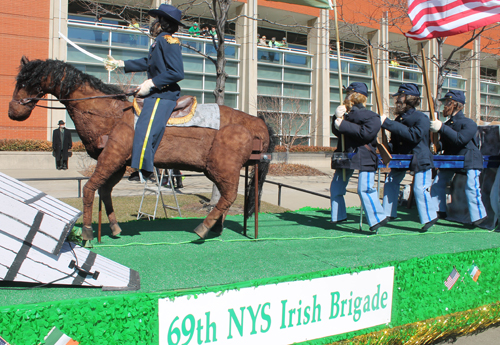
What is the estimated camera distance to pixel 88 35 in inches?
731

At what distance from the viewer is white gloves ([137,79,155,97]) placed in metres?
3.67

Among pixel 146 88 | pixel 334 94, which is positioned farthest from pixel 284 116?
pixel 146 88

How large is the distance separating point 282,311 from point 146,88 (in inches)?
90.1

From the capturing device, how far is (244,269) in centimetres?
332

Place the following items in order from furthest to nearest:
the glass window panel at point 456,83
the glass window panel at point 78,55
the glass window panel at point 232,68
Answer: the glass window panel at point 456,83
the glass window panel at point 232,68
the glass window panel at point 78,55

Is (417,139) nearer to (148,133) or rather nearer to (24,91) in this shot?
(148,133)

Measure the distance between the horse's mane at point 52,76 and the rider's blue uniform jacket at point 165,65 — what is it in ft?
2.18

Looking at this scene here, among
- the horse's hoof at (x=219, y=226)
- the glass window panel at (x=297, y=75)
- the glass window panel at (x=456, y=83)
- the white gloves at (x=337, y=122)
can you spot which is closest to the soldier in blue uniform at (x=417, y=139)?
the white gloves at (x=337, y=122)

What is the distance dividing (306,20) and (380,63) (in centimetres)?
487

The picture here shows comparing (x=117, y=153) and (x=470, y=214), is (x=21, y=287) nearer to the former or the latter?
(x=117, y=153)

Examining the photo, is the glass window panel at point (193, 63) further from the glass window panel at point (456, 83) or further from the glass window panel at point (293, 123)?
the glass window panel at point (456, 83)

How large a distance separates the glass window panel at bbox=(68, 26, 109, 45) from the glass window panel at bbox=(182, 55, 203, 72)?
3901 millimetres

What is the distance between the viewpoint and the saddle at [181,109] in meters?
3.81

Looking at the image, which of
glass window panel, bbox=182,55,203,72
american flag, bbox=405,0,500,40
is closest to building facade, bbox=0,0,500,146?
glass window panel, bbox=182,55,203,72
